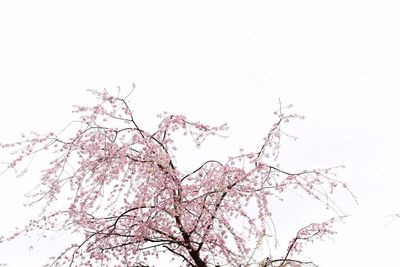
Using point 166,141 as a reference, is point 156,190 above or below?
below

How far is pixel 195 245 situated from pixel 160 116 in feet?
6.11

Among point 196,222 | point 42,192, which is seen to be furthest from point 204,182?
point 42,192

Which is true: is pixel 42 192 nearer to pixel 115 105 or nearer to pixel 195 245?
pixel 115 105

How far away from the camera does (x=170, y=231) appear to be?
375 inches

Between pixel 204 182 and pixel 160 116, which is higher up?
pixel 160 116

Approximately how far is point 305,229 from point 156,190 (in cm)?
204

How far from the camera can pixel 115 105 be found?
9.78 m

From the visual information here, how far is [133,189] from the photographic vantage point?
943 centimetres

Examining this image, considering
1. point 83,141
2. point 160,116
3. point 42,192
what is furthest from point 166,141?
point 42,192

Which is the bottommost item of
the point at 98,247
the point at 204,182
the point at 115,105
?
the point at 98,247

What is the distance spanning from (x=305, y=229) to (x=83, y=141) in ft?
10.6

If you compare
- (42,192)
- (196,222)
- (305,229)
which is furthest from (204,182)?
(42,192)

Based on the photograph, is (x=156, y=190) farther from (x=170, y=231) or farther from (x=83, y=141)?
(x=83, y=141)

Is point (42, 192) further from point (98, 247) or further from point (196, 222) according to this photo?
point (196, 222)
